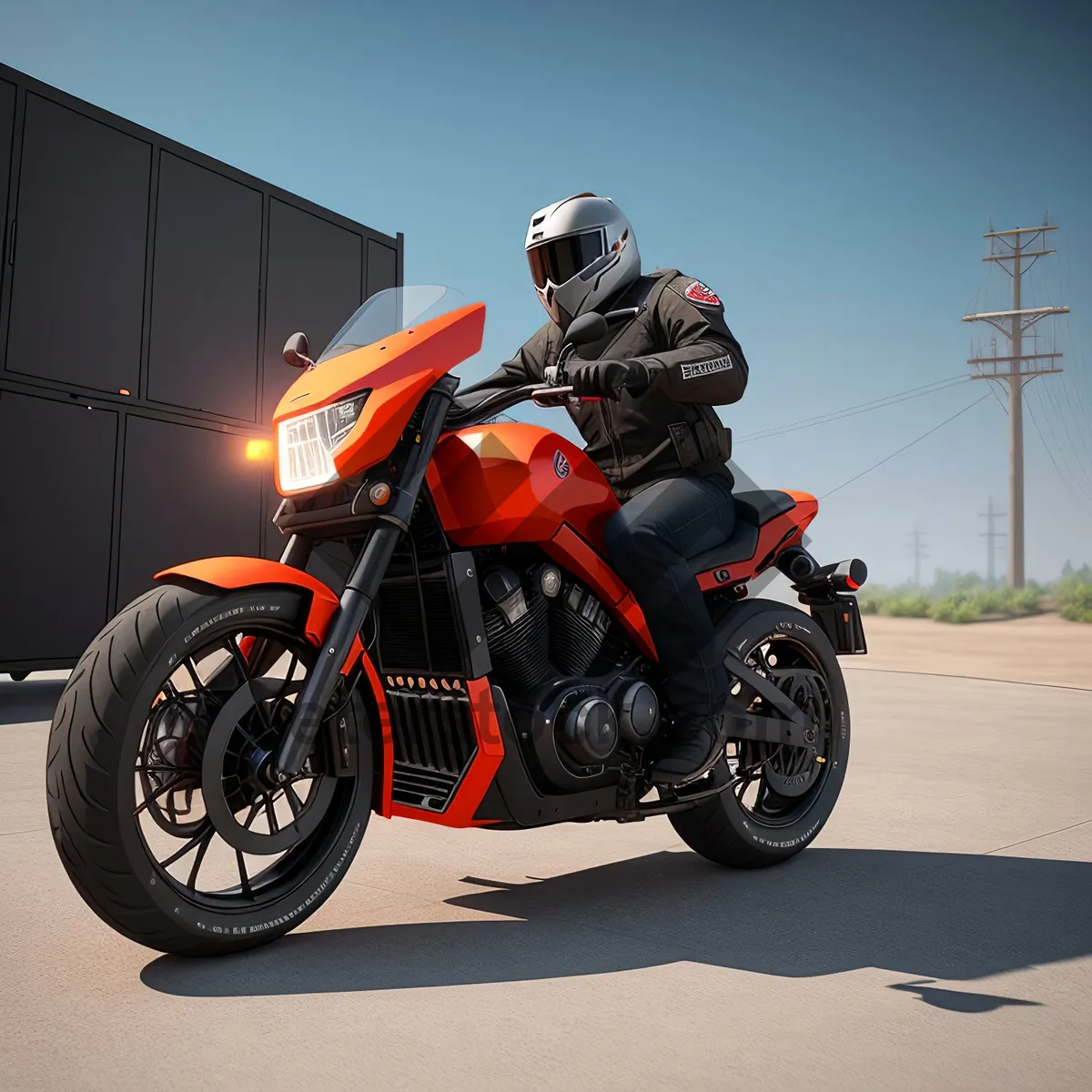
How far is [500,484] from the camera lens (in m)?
2.84

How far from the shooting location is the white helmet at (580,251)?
10.6 feet

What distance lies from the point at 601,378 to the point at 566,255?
0.63 m

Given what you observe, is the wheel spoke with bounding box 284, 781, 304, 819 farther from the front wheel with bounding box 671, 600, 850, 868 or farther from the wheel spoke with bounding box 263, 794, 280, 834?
the front wheel with bounding box 671, 600, 850, 868

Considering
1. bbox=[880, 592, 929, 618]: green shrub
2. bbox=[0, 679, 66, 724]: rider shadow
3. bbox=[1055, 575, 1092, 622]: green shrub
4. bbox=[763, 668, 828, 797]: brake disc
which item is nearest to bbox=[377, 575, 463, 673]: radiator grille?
Answer: bbox=[763, 668, 828, 797]: brake disc

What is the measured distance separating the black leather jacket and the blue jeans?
0.18 m

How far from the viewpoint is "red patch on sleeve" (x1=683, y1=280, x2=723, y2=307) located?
10.8 feet

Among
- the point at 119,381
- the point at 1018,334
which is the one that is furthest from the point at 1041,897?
the point at 1018,334

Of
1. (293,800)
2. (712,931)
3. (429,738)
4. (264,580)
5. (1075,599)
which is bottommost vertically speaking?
(712,931)

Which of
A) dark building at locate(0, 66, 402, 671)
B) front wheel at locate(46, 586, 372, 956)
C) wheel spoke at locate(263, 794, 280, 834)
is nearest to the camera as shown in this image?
front wheel at locate(46, 586, 372, 956)

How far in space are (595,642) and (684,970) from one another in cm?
95

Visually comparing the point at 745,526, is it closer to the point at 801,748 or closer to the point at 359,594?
the point at 801,748

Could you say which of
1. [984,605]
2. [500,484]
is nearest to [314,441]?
[500,484]

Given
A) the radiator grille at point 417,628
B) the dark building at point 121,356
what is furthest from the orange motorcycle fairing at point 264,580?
the dark building at point 121,356

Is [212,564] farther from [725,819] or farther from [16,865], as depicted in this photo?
[725,819]
